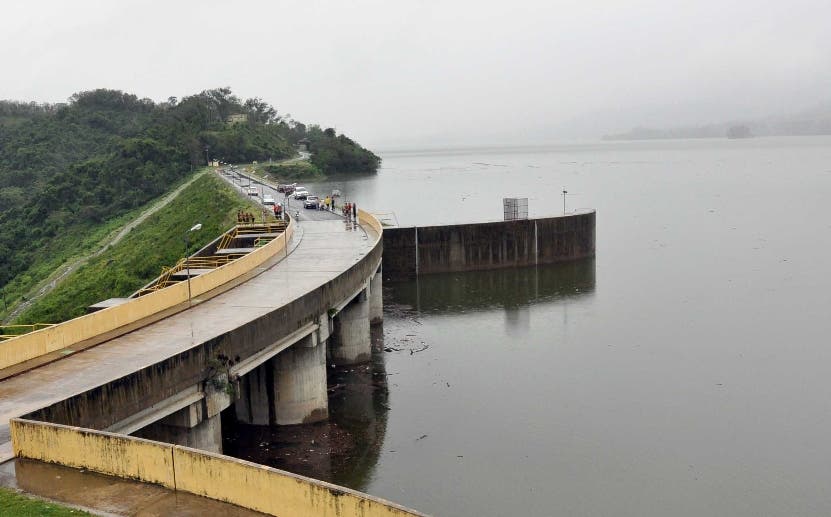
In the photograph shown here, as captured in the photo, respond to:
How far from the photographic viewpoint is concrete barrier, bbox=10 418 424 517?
12.5 metres

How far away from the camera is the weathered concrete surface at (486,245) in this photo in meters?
58.1

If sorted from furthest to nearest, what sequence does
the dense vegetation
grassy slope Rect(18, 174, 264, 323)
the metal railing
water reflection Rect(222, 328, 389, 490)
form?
the dense vegetation < grassy slope Rect(18, 174, 264, 323) < water reflection Rect(222, 328, 389, 490) < the metal railing

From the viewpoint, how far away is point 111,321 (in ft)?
78.8

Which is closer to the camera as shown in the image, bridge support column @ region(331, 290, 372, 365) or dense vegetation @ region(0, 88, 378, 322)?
bridge support column @ region(331, 290, 372, 365)

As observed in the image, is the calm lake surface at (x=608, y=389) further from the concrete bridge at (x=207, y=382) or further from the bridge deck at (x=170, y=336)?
the bridge deck at (x=170, y=336)

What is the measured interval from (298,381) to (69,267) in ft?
151

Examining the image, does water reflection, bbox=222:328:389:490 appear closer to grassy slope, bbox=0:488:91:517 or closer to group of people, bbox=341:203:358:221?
grassy slope, bbox=0:488:91:517

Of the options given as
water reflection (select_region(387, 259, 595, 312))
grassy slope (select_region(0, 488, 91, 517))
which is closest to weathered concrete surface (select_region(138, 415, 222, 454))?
grassy slope (select_region(0, 488, 91, 517))

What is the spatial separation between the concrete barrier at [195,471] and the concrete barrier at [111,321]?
19.4ft

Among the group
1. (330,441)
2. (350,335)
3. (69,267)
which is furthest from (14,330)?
(69,267)

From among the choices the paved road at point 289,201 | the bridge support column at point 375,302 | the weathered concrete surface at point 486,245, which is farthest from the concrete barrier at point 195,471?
the weathered concrete surface at point 486,245

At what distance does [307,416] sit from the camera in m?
27.6

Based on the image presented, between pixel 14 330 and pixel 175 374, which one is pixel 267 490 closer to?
pixel 175 374

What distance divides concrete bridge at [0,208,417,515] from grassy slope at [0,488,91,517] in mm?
1447
